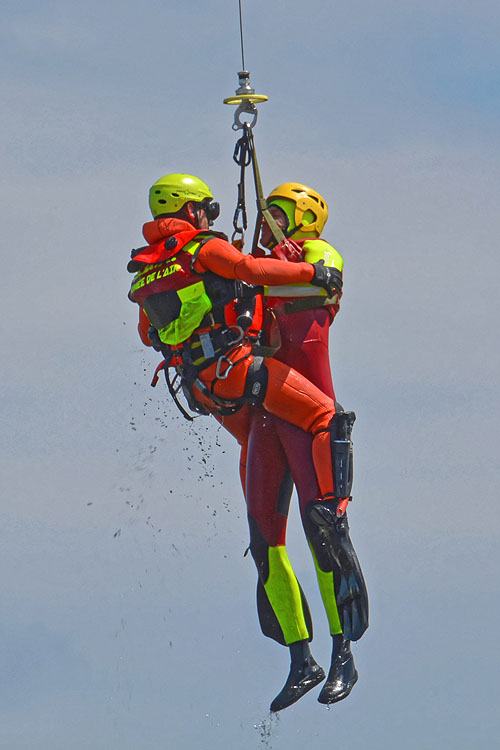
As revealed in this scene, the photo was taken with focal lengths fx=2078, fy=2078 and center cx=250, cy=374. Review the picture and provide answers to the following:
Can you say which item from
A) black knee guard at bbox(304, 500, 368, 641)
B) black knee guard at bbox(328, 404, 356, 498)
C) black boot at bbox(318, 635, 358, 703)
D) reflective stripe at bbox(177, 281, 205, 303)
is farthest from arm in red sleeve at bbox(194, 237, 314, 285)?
black boot at bbox(318, 635, 358, 703)

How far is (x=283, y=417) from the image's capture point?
19.4 meters

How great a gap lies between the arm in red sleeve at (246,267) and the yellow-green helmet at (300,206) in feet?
2.69

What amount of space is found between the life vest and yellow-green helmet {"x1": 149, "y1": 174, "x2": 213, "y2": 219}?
0.30 meters

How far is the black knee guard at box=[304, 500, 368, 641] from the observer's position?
19172 millimetres

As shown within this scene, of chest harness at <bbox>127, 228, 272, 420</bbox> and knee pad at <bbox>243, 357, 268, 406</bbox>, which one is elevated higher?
chest harness at <bbox>127, 228, 272, 420</bbox>

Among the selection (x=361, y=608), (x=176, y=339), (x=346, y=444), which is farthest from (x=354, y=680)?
(x=176, y=339)

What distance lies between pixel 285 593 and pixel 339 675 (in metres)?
0.97

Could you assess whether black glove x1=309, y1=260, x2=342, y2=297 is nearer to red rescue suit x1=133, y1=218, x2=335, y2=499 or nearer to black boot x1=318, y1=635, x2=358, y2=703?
red rescue suit x1=133, y1=218, x2=335, y2=499

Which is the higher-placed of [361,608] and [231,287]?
[231,287]

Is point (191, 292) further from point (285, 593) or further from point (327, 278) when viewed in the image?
point (285, 593)

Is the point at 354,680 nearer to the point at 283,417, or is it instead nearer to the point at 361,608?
the point at 361,608

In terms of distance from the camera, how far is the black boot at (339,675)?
1919 cm

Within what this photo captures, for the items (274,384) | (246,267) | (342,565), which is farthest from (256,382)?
(342,565)

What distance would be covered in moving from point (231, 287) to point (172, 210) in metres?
0.97
